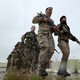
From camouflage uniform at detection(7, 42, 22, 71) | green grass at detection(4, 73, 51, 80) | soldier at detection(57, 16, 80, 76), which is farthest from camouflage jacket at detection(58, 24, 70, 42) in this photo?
camouflage uniform at detection(7, 42, 22, 71)

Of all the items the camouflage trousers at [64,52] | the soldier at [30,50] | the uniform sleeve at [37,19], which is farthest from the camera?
the soldier at [30,50]

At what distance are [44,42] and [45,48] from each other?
0.54 feet

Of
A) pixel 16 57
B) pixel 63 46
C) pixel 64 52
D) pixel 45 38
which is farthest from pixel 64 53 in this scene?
pixel 16 57

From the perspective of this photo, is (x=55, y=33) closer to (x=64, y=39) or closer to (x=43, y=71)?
(x=64, y=39)

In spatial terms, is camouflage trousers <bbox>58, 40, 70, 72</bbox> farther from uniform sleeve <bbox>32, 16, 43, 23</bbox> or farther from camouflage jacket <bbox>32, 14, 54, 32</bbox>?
uniform sleeve <bbox>32, 16, 43, 23</bbox>

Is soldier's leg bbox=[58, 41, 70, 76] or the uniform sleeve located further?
soldier's leg bbox=[58, 41, 70, 76]

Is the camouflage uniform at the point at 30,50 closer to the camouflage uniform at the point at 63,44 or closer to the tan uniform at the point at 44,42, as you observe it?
the camouflage uniform at the point at 63,44

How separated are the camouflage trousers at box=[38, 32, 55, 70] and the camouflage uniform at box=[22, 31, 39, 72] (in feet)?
15.3

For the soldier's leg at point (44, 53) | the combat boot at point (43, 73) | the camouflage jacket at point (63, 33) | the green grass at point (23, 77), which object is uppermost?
the camouflage jacket at point (63, 33)

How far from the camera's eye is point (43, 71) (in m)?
9.37

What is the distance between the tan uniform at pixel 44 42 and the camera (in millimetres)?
9555

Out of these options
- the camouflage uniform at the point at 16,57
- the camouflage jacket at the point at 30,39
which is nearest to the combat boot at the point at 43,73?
the camouflage jacket at the point at 30,39

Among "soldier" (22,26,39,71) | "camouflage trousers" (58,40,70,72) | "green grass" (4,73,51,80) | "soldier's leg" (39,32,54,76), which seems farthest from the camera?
"soldier" (22,26,39,71)

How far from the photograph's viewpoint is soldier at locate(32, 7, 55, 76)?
9.55 meters
